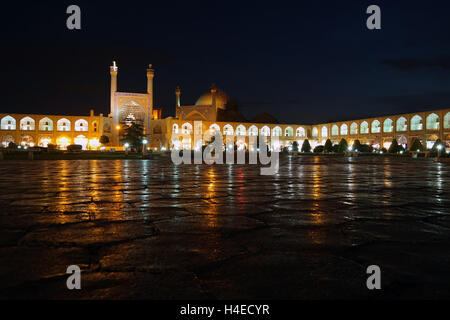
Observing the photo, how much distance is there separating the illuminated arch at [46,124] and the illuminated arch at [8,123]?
280cm

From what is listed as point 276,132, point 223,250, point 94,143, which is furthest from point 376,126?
point 223,250

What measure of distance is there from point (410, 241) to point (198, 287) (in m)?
1.02

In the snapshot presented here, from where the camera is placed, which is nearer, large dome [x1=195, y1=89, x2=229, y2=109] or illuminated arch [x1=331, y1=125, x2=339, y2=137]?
illuminated arch [x1=331, y1=125, x2=339, y2=137]

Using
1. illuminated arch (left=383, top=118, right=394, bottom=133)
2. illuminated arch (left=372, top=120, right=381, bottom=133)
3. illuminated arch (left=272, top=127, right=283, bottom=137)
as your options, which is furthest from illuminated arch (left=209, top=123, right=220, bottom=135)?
illuminated arch (left=383, top=118, right=394, bottom=133)

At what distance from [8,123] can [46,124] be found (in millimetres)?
3962

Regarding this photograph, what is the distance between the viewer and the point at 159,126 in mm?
42031

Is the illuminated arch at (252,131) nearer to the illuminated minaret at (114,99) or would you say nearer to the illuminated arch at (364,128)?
the illuminated arch at (364,128)

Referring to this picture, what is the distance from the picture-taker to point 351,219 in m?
1.95

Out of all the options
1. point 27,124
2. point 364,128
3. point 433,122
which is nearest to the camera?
point 433,122

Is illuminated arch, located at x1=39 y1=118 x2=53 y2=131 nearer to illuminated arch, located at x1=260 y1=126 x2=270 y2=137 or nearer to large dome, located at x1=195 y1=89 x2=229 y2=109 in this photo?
large dome, located at x1=195 y1=89 x2=229 y2=109

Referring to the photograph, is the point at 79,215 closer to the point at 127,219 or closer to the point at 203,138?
the point at 127,219

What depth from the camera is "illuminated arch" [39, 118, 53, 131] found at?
4028cm

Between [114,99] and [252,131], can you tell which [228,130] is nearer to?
[252,131]
